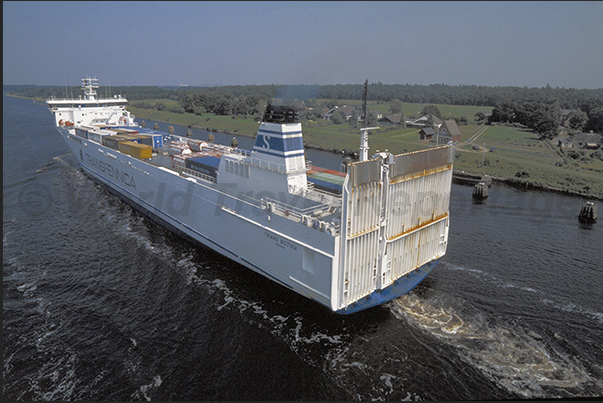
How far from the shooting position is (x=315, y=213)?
1700 cm

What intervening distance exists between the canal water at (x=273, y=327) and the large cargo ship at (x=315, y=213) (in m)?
1.55

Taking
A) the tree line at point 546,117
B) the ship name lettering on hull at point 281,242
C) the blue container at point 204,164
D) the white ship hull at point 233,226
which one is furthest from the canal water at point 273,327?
the tree line at point 546,117

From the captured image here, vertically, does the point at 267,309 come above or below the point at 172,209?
below

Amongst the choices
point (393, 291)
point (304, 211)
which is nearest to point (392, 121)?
point (304, 211)

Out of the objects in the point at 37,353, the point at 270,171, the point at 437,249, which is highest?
the point at 270,171

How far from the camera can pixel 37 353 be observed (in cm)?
1470

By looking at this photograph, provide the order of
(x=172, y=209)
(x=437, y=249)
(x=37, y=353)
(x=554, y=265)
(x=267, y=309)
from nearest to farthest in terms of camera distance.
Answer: (x=37, y=353), (x=267, y=309), (x=437, y=249), (x=554, y=265), (x=172, y=209)

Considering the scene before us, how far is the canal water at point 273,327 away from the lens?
43.3 feet

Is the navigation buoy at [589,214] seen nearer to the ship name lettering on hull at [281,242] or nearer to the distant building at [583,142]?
the ship name lettering on hull at [281,242]

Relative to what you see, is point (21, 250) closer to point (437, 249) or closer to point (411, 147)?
point (437, 249)

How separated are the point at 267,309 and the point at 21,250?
16.3 meters

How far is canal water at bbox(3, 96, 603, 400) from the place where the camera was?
1319cm

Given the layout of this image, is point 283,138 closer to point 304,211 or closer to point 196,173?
point 304,211

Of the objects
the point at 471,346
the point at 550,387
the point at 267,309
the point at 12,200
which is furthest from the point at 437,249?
the point at 12,200
